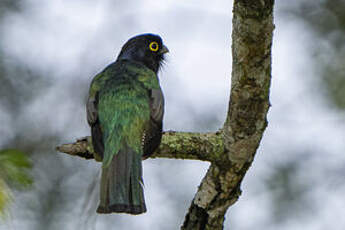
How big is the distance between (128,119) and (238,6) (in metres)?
1.46

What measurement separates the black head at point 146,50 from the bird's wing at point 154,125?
97cm

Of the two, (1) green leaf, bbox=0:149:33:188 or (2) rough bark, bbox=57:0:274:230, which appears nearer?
(1) green leaf, bbox=0:149:33:188

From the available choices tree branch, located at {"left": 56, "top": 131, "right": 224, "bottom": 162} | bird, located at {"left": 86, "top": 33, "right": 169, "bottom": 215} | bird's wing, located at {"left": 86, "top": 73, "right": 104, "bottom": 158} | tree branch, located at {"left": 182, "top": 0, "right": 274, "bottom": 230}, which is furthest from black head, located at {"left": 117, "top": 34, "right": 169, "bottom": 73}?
tree branch, located at {"left": 182, "top": 0, "right": 274, "bottom": 230}

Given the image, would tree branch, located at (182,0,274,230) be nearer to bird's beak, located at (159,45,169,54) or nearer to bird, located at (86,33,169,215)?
bird, located at (86,33,169,215)

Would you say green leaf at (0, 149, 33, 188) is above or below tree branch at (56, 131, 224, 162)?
below

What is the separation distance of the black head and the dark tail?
162cm

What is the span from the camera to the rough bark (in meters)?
3.88

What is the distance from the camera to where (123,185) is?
4.38 metres

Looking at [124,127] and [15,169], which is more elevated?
[124,127]

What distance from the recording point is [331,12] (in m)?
8.37

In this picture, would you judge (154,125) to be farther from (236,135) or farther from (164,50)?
(164,50)

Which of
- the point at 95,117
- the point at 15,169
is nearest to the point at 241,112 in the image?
the point at 95,117

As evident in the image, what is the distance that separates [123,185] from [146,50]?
2.12 metres

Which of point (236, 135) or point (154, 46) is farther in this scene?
point (154, 46)
